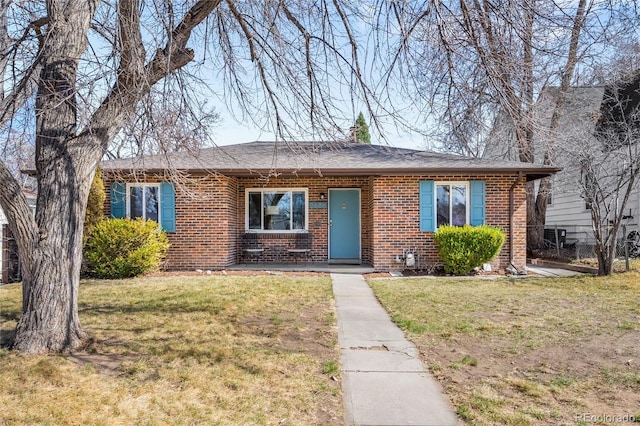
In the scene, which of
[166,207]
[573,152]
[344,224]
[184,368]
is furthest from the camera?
[344,224]

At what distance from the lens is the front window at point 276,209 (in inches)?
492

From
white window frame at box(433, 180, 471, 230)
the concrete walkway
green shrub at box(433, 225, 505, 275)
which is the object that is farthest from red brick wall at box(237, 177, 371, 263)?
the concrete walkway

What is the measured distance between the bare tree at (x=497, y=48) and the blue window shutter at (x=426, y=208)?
5811 millimetres

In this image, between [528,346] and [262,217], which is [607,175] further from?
[262,217]

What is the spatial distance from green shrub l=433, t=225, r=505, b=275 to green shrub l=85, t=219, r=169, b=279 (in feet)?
23.6

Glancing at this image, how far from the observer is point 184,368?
3.92 metres

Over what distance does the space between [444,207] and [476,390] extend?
26.9ft

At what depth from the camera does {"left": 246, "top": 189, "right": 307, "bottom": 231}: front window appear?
1249 cm

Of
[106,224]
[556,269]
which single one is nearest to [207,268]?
[106,224]

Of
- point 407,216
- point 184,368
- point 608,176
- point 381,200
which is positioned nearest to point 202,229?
point 381,200

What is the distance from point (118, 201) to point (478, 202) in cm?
953

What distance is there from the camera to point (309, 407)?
3.21 meters

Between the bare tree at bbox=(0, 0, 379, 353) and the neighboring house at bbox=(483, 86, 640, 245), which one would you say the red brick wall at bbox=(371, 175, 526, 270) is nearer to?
the neighboring house at bbox=(483, 86, 640, 245)

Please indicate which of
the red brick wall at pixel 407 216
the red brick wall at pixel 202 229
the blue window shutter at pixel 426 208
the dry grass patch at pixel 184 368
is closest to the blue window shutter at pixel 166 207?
the red brick wall at pixel 202 229
